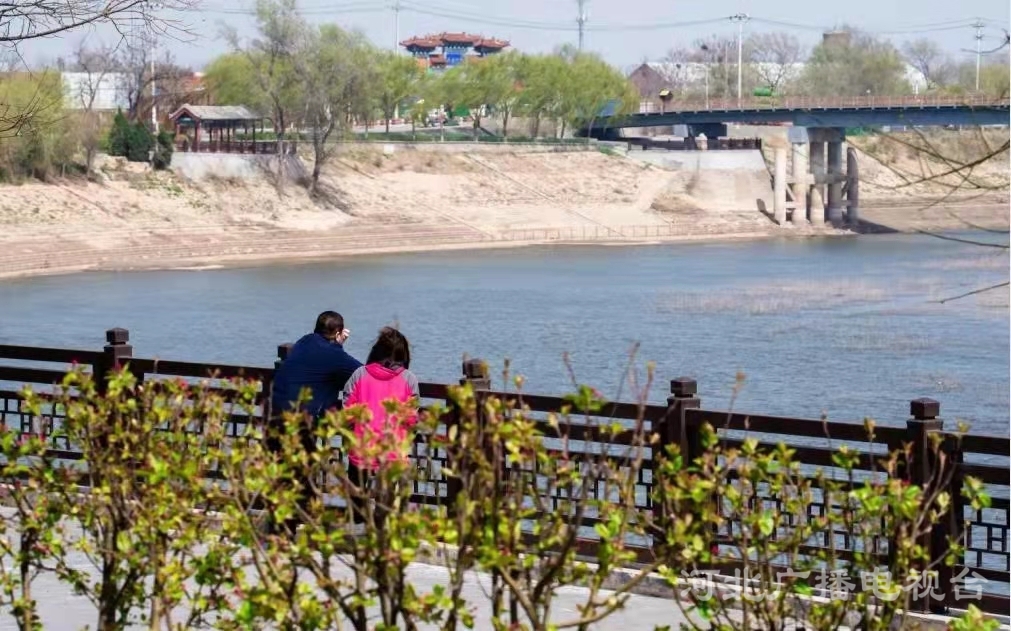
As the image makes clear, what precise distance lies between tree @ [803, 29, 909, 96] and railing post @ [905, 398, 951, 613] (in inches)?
4708

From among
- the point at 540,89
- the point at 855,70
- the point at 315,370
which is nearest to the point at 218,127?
the point at 540,89

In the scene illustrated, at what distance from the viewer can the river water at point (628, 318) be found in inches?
1271

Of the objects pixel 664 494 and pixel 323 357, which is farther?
pixel 323 357

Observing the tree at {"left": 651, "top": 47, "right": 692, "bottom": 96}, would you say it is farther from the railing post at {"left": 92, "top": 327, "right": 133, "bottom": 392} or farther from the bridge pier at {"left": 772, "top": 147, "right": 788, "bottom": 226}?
the railing post at {"left": 92, "top": 327, "right": 133, "bottom": 392}

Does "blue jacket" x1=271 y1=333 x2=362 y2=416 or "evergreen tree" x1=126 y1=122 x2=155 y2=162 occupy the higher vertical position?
"evergreen tree" x1=126 y1=122 x2=155 y2=162

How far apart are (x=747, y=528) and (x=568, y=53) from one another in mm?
121453

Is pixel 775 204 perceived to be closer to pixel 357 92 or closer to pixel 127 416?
pixel 357 92

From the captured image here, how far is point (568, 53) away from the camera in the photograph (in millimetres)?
125000

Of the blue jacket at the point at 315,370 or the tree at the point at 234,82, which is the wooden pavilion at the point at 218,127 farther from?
the blue jacket at the point at 315,370

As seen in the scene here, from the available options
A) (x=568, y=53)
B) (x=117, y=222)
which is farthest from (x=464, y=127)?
(x=117, y=222)

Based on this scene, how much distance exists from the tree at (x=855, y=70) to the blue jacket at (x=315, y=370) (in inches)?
4679

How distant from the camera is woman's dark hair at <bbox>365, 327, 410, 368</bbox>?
8.45m

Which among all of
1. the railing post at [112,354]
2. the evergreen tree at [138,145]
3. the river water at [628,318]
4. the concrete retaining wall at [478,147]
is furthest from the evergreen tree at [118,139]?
the railing post at [112,354]

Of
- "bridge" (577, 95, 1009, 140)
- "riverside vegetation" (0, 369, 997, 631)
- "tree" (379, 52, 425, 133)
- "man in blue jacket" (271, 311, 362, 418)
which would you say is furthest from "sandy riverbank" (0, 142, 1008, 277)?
"riverside vegetation" (0, 369, 997, 631)
